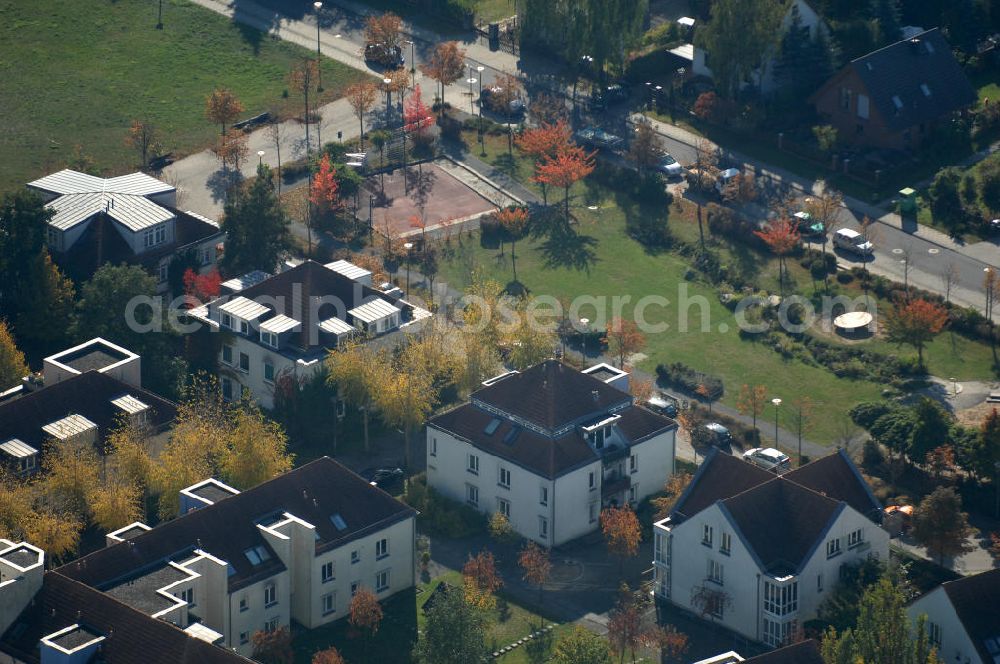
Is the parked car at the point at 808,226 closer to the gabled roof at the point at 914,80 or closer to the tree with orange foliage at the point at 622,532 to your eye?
the gabled roof at the point at 914,80

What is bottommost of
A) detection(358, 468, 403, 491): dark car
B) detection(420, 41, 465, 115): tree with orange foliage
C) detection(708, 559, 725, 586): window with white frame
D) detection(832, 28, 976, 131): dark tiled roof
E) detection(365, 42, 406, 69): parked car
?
detection(358, 468, 403, 491): dark car

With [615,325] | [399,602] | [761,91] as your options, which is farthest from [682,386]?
[761,91]

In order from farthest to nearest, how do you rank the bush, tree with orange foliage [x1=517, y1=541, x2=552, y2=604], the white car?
1. the bush
2. the white car
3. tree with orange foliage [x1=517, y1=541, x2=552, y2=604]

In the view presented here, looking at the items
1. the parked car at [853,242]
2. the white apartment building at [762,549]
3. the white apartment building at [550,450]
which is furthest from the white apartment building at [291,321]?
the parked car at [853,242]

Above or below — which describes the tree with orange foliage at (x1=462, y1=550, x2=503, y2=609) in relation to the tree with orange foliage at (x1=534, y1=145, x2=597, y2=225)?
below

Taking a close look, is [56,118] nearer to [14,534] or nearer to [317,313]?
[317,313]

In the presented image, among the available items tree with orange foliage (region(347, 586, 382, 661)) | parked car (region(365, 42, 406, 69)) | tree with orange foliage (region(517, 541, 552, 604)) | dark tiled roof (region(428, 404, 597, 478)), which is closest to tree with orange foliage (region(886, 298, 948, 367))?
dark tiled roof (region(428, 404, 597, 478))

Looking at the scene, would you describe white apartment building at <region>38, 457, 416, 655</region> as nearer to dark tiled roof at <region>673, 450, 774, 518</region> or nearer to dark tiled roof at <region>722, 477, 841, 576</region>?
dark tiled roof at <region>673, 450, 774, 518</region>

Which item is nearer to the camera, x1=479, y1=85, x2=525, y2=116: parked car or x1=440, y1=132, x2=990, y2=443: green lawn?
x1=440, y1=132, x2=990, y2=443: green lawn
